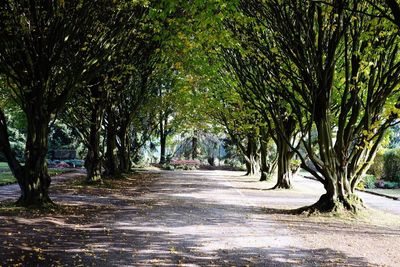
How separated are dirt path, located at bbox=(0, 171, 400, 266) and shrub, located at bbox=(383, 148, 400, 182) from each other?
56.7 feet

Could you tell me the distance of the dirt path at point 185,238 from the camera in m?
7.54

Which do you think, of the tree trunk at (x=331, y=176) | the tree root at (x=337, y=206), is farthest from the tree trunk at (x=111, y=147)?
the tree root at (x=337, y=206)

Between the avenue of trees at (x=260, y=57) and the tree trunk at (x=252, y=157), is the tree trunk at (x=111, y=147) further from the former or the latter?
the tree trunk at (x=252, y=157)

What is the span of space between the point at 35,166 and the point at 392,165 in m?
23.6

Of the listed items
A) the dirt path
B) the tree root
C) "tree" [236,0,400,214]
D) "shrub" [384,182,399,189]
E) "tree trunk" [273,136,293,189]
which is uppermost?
"tree" [236,0,400,214]

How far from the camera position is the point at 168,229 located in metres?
10.5

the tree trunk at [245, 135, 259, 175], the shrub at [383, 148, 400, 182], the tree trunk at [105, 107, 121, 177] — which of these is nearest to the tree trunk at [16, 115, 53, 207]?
the tree trunk at [105, 107, 121, 177]

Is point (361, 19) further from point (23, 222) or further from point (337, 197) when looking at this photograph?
point (23, 222)

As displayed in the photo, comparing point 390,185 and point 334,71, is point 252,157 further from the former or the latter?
point 334,71

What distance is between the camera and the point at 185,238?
9.38m

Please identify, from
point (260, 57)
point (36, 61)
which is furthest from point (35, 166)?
point (260, 57)

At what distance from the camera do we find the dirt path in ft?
24.7

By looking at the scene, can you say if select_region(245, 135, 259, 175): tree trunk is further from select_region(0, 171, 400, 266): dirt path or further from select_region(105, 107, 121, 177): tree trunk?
select_region(0, 171, 400, 266): dirt path

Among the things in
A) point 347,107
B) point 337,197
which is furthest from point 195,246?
point 347,107
